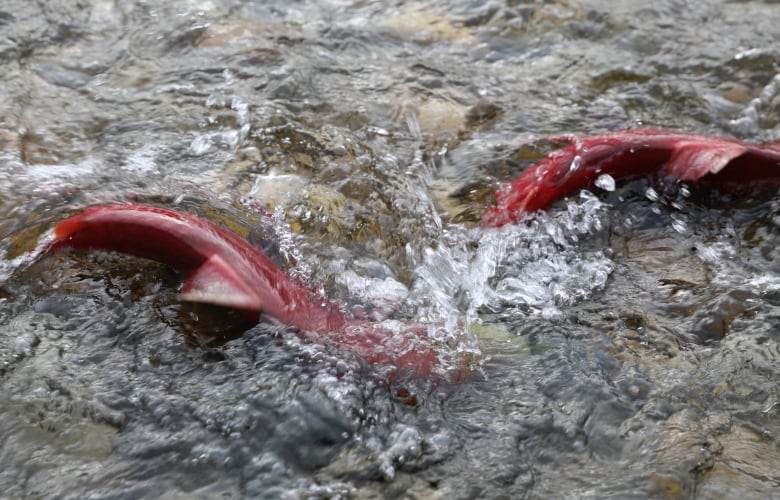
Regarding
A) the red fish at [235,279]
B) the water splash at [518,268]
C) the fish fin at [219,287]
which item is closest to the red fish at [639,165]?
the water splash at [518,268]

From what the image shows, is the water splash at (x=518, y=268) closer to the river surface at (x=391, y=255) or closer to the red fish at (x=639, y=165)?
the river surface at (x=391, y=255)

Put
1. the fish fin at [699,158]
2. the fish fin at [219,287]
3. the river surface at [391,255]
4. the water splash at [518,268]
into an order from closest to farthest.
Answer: the river surface at [391,255]
the fish fin at [219,287]
the water splash at [518,268]
the fish fin at [699,158]

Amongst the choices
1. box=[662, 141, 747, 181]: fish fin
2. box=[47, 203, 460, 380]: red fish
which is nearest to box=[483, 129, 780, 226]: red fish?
box=[662, 141, 747, 181]: fish fin

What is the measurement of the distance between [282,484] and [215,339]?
654 millimetres

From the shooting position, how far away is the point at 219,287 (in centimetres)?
254

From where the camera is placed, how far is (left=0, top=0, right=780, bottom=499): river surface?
7.62 ft

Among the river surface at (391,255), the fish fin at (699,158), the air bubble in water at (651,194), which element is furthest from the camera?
the air bubble in water at (651,194)

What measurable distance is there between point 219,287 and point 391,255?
92cm

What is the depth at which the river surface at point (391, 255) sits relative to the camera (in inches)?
91.4

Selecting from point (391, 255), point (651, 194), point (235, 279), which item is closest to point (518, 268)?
point (391, 255)

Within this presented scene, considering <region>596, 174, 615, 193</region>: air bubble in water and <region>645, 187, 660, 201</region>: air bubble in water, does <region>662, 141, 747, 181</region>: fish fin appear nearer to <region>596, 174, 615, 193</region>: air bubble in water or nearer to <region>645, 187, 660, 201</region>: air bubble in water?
<region>645, 187, 660, 201</region>: air bubble in water

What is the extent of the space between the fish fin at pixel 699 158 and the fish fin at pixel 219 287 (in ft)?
6.76

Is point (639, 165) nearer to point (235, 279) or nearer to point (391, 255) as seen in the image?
point (391, 255)

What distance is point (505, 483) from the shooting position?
7.42 ft
